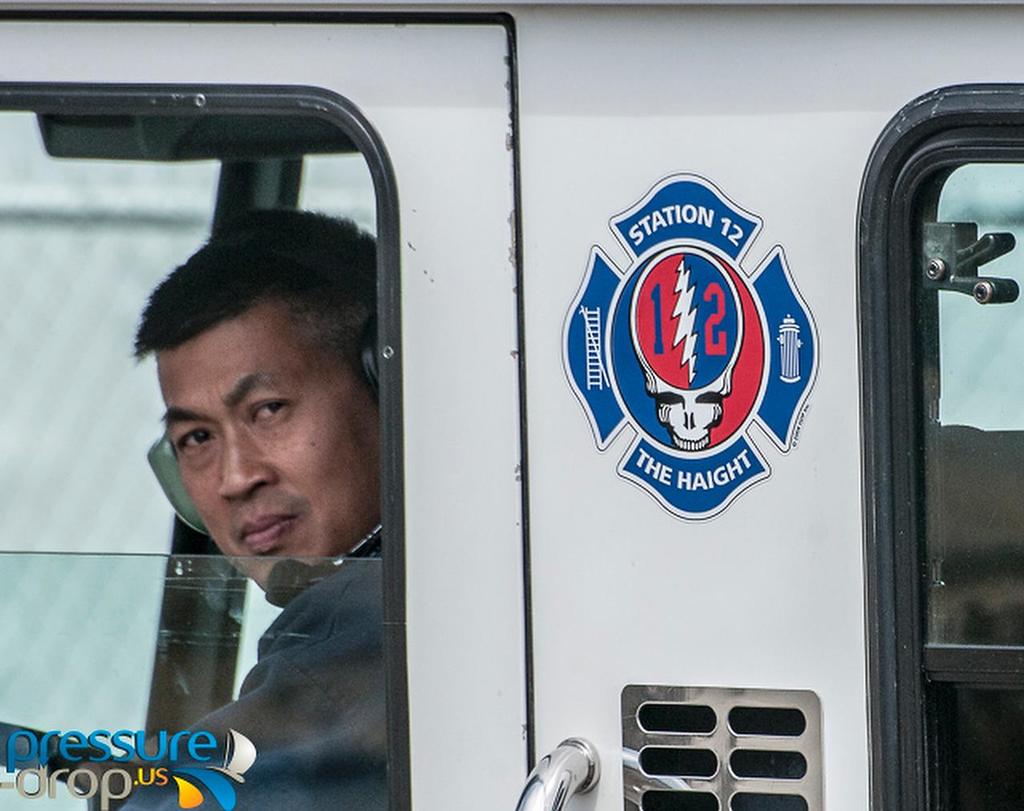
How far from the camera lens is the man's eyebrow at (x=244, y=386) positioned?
175cm

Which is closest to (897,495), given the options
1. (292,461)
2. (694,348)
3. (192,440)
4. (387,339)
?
(694,348)

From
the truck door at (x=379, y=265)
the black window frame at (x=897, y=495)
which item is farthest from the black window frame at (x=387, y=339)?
the black window frame at (x=897, y=495)

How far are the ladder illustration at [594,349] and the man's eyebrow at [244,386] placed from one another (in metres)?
0.36

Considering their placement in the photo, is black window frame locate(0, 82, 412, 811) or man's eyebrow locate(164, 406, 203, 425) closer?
black window frame locate(0, 82, 412, 811)

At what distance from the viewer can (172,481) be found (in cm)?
176

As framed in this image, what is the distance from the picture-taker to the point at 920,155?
1.54m

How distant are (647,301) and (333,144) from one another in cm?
36

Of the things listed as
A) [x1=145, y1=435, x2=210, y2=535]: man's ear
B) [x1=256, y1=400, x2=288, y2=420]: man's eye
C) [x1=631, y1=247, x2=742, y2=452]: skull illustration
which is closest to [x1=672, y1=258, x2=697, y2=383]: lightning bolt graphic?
[x1=631, y1=247, x2=742, y2=452]: skull illustration

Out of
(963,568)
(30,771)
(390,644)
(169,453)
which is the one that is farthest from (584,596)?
(30,771)

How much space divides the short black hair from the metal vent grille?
478 mm

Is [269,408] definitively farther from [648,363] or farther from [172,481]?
[648,363]

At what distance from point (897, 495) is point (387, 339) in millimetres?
523

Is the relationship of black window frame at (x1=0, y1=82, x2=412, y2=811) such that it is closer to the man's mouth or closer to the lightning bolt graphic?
the man's mouth

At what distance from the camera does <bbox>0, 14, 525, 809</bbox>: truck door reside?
1.63 meters
